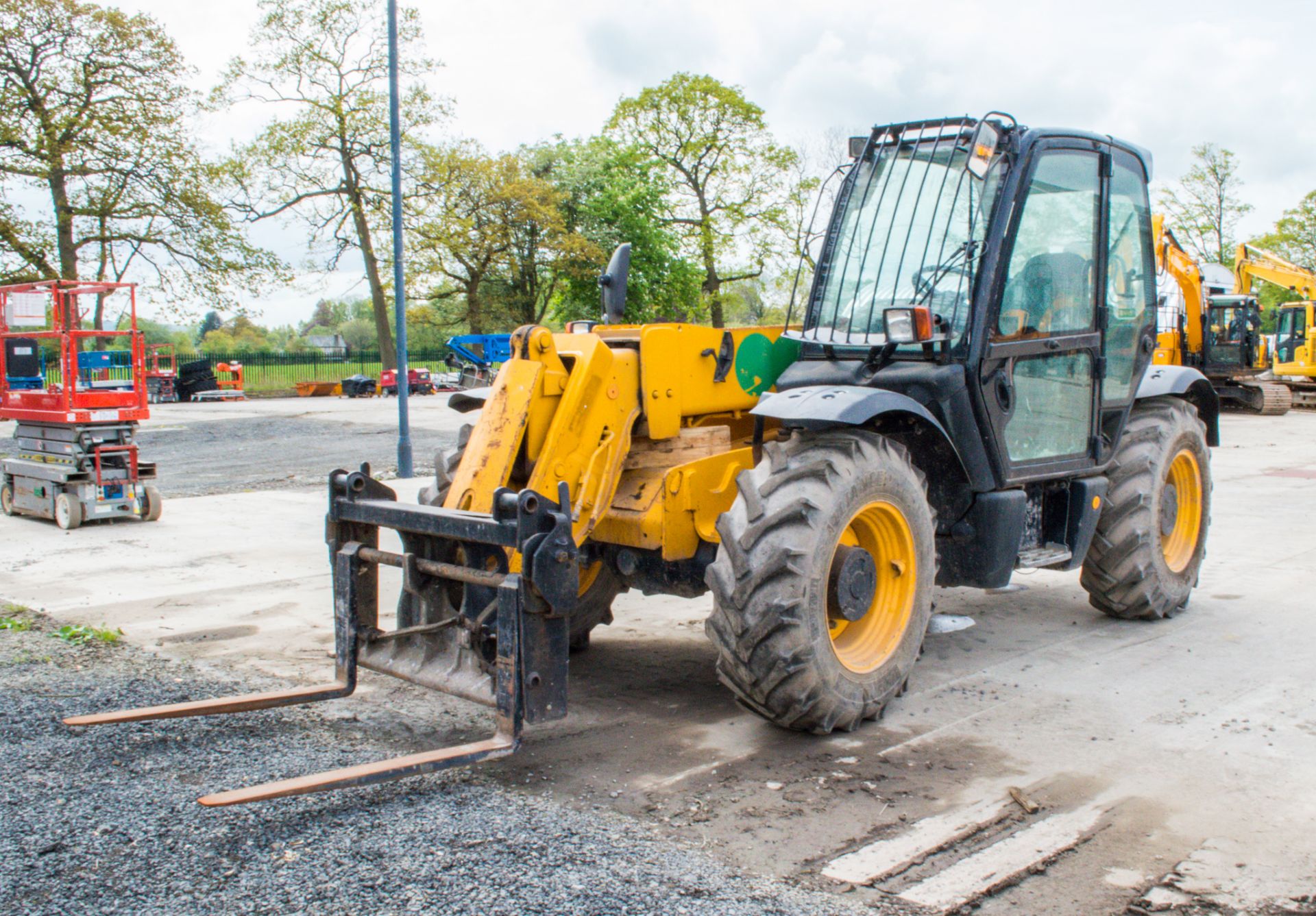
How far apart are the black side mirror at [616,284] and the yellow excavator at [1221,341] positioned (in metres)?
19.3

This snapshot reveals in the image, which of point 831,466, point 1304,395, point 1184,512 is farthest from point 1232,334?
point 831,466

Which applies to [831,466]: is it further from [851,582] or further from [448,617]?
[448,617]

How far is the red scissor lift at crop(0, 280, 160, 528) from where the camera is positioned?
34.8 ft

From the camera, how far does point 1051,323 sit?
5703 mm

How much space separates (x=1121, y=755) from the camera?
4.43 m

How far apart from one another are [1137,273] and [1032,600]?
7.00 ft

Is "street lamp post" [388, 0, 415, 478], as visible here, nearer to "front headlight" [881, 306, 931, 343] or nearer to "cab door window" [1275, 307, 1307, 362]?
"front headlight" [881, 306, 931, 343]

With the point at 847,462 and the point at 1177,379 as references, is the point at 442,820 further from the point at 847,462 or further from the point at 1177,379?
the point at 1177,379

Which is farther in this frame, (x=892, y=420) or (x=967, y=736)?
(x=892, y=420)

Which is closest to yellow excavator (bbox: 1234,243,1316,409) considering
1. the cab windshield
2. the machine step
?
the machine step

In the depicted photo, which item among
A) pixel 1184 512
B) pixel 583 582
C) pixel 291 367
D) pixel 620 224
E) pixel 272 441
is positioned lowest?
pixel 272 441

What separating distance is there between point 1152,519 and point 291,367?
40.8 m

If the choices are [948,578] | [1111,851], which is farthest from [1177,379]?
[1111,851]

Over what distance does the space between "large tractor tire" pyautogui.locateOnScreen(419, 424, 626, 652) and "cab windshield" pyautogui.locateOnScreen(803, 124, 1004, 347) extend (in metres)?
1.58
